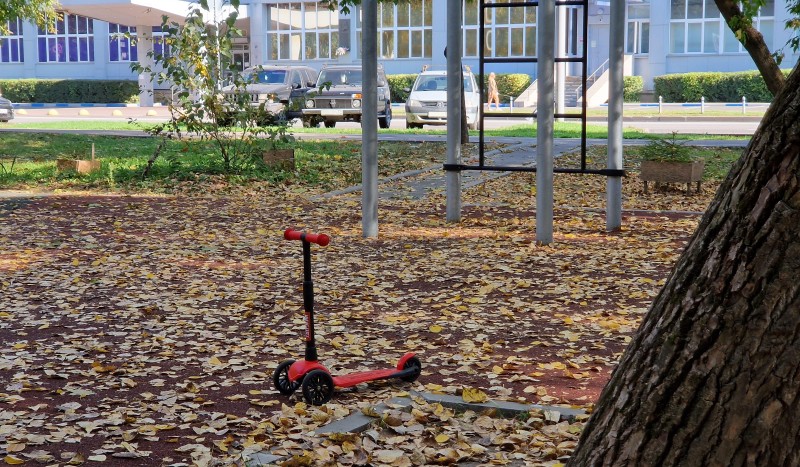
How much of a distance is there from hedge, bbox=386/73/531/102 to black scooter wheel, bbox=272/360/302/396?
3887 cm

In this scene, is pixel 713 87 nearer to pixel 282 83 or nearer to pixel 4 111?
pixel 282 83

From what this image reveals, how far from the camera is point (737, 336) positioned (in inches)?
92.3

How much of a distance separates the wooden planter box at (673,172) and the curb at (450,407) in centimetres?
963

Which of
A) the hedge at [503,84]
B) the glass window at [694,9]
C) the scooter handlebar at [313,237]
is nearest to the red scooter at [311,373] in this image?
the scooter handlebar at [313,237]

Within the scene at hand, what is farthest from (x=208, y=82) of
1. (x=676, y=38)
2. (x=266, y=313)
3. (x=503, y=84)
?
(x=676, y=38)

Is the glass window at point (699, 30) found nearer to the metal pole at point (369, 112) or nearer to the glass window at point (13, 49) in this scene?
the glass window at point (13, 49)

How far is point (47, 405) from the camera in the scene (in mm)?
5227

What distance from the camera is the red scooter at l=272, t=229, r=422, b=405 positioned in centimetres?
515

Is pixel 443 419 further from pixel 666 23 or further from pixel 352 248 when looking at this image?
pixel 666 23

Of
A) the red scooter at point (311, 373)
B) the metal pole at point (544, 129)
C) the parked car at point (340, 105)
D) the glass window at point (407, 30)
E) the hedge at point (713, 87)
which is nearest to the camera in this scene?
the red scooter at point (311, 373)

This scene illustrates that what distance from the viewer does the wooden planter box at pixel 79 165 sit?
53.0 feet

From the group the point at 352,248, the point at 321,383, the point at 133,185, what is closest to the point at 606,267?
the point at 352,248

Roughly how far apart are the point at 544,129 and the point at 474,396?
566cm

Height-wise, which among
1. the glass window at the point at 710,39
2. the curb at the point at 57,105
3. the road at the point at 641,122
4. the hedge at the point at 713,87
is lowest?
the road at the point at 641,122
